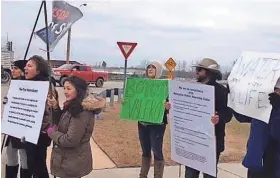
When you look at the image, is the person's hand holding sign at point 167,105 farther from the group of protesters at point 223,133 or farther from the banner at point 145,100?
the banner at point 145,100

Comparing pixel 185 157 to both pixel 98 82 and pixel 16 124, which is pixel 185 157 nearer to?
pixel 16 124

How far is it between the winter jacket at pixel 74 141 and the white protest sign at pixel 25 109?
28 cm

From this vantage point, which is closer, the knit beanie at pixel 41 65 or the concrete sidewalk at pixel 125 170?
the knit beanie at pixel 41 65

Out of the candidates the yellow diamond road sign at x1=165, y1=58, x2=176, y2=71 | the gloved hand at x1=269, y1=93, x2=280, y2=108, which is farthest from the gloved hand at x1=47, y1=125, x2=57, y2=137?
the yellow diamond road sign at x1=165, y1=58, x2=176, y2=71

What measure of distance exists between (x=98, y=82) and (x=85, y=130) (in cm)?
2412

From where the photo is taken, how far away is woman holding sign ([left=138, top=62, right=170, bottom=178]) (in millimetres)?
4922

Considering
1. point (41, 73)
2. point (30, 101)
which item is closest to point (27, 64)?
point (41, 73)

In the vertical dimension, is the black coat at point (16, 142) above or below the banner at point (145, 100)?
below

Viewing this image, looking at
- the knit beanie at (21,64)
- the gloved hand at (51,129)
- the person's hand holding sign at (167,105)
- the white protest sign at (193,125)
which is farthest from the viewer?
the knit beanie at (21,64)

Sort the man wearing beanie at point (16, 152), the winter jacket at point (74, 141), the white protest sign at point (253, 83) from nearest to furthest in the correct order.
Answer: the white protest sign at point (253, 83) → the winter jacket at point (74, 141) → the man wearing beanie at point (16, 152)

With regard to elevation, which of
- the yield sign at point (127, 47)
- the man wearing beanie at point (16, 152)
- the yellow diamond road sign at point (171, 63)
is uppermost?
the yield sign at point (127, 47)

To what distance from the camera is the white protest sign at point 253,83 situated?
11.4 feet

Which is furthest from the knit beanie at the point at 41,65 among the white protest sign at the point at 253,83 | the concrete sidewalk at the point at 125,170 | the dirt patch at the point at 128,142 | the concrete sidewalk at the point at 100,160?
the dirt patch at the point at 128,142

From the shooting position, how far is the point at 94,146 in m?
7.63
